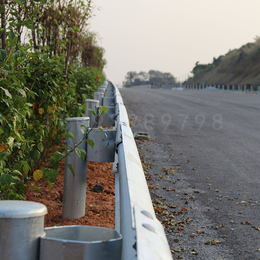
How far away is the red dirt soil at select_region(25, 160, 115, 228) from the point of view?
306 centimetres

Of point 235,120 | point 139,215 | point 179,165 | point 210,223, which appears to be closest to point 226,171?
point 179,165

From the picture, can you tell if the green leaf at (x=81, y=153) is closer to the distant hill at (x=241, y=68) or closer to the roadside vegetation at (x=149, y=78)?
the distant hill at (x=241, y=68)

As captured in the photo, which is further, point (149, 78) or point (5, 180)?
point (149, 78)

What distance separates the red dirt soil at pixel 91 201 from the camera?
3.06 metres

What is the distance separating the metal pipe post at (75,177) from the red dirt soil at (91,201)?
0.37 feet

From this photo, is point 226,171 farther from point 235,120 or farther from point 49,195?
point 235,120

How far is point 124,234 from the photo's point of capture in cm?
105

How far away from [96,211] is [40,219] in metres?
2.57

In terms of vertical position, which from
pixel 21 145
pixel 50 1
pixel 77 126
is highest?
pixel 50 1

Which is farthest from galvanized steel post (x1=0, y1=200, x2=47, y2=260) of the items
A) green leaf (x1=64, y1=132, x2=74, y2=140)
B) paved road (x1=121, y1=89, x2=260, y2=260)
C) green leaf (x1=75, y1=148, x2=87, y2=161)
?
paved road (x1=121, y1=89, x2=260, y2=260)

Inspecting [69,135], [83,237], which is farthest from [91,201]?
[83,237]

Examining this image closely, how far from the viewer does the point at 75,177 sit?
2.66 metres

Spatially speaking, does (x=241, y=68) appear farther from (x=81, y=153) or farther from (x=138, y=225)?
(x=138, y=225)

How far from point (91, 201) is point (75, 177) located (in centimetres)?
124
